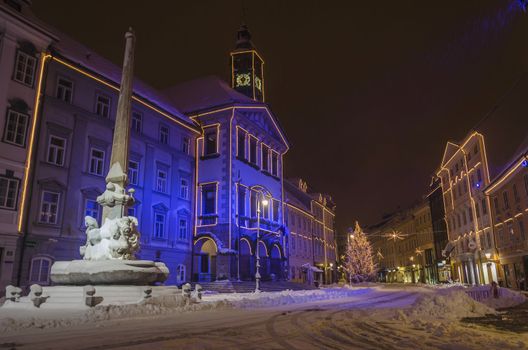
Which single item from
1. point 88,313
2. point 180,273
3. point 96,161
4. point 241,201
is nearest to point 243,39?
point 241,201

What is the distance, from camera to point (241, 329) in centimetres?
1034

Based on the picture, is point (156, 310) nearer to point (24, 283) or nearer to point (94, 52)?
point (24, 283)

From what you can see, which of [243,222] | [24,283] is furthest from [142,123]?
[24,283]

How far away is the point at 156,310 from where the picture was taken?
43.9ft

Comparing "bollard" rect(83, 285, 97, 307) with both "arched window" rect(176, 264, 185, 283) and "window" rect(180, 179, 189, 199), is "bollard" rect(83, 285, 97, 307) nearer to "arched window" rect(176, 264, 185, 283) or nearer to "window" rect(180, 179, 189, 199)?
"arched window" rect(176, 264, 185, 283)

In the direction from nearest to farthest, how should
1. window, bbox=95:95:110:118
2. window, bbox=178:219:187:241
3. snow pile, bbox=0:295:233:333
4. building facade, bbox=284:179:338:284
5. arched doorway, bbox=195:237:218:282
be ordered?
1. snow pile, bbox=0:295:233:333
2. window, bbox=95:95:110:118
3. window, bbox=178:219:187:241
4. arched doorway, bbox=195:237:218:282
5. building facade, bbox=284:179:338:284

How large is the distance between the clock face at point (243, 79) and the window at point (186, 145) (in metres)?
13.9

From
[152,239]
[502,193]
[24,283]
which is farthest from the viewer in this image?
[502,193]

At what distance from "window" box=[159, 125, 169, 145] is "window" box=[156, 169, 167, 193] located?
8.12 ft

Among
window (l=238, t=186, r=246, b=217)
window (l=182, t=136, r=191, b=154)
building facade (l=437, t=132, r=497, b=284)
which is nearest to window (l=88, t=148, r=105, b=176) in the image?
window (l=182, t=136, r=191, b=154)

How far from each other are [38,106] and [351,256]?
202 feet

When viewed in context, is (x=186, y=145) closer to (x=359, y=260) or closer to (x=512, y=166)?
(x=512, y=166)

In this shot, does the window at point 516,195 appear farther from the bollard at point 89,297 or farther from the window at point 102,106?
the bollard at point 89,297

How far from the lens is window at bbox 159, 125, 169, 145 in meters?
34.3
